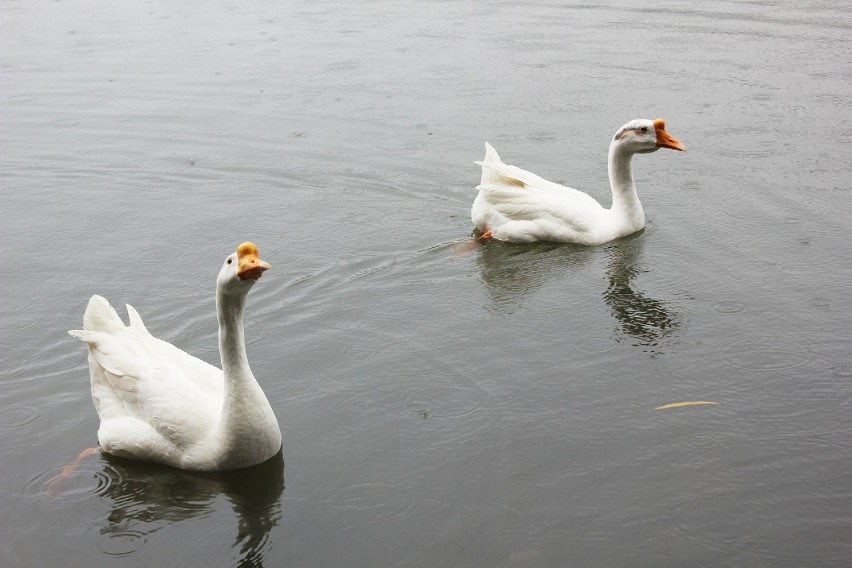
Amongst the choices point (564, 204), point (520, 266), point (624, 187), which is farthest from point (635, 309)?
point (624, 187)

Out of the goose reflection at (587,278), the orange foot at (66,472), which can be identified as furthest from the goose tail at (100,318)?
the goose reflection at (587,278)

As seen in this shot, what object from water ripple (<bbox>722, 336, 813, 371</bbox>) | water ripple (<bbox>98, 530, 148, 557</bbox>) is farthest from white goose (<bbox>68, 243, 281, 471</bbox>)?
water ripple (<bbox>722, 336, 813, 371</bbox>)

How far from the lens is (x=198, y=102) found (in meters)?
13.8

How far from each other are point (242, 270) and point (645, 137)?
5.30 meters

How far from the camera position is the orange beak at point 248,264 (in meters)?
5.34

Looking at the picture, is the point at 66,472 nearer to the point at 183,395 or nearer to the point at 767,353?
the point at 183,395

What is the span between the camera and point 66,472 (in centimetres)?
604

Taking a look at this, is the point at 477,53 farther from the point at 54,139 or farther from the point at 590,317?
the point at 590,317

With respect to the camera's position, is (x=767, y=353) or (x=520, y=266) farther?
(x=520, y=266)

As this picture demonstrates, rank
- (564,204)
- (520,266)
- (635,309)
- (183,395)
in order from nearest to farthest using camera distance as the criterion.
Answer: (183,395)
(635,309)
(520,266)
(564,204)

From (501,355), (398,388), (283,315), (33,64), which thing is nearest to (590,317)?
(501,355)

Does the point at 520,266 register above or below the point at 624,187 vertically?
below

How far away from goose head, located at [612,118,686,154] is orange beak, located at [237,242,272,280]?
5.05 meters

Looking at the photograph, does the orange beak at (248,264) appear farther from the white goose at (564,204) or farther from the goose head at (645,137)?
the goose head at (645,137)
